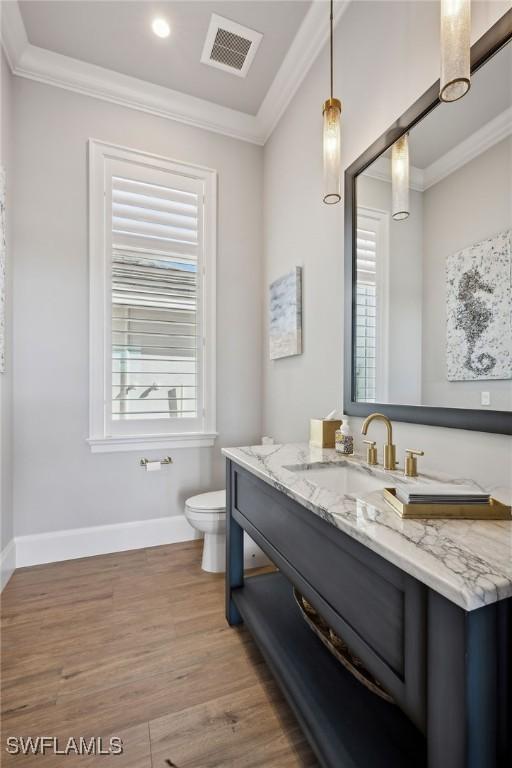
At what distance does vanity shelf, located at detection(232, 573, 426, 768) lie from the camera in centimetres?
88

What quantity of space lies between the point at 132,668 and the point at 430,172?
2.14 meters

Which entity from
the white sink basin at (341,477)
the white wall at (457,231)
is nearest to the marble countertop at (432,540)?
the white sink basin at (341,477)

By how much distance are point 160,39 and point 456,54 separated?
6.35ft

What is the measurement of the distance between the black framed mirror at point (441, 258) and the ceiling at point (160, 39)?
3.60 feet

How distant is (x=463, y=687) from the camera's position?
53 cm

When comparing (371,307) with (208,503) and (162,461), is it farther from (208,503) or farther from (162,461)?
(162,461)

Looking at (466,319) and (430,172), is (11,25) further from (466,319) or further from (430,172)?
(466,319)

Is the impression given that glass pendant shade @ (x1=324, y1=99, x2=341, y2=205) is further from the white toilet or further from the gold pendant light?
the white toilet

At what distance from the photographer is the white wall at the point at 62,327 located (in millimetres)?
2160

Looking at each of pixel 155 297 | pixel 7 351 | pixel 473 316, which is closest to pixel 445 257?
pixel 473 316

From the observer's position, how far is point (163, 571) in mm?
2109

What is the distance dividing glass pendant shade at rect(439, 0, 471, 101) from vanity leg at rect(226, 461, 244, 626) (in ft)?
4.80

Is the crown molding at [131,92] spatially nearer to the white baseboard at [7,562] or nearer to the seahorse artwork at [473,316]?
the seahorse artwork at [473,316]

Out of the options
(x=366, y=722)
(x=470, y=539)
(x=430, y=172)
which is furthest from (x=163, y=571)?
(x=430, y=172)
